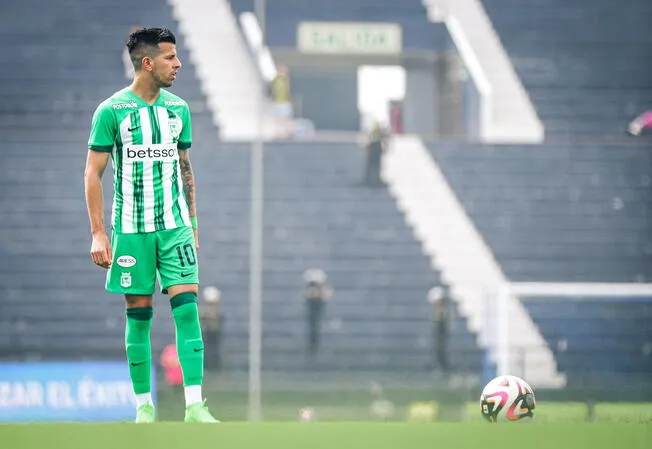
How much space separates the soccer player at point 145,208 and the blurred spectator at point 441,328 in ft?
38.9

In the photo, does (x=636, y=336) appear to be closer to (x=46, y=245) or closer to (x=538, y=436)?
(x=46, y=245)

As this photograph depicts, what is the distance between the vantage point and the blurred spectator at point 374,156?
63.0 feet

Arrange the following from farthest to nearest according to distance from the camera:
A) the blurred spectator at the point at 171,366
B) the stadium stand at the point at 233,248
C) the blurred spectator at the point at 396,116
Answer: the blurred spectator at the point at 396,116, the stadium stand at the point at 233,248, the blurred spectator at the point at 171,366

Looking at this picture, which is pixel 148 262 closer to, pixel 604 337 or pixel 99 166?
pixel 99 166

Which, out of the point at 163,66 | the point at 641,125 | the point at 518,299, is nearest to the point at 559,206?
the point at 641,125

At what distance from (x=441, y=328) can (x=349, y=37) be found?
222 inches

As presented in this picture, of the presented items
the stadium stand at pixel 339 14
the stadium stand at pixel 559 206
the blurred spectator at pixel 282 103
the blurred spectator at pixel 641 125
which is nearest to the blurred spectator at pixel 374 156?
the stadium stand at pixel 559 206

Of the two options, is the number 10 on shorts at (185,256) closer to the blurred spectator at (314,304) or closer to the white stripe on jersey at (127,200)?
the white stripe on jersey at (127,200)

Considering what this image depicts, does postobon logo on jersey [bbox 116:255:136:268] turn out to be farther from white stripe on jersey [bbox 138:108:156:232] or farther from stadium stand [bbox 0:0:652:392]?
stadium stand [bbox 0:0:652:392]

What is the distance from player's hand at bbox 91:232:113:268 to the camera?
508 centimetres

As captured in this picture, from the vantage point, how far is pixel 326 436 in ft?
12.5

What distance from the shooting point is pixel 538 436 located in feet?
12.5

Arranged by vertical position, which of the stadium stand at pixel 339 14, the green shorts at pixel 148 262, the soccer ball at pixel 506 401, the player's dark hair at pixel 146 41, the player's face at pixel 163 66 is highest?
the stadium stand at pixel 339 14

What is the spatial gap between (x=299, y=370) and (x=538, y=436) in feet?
44.0
